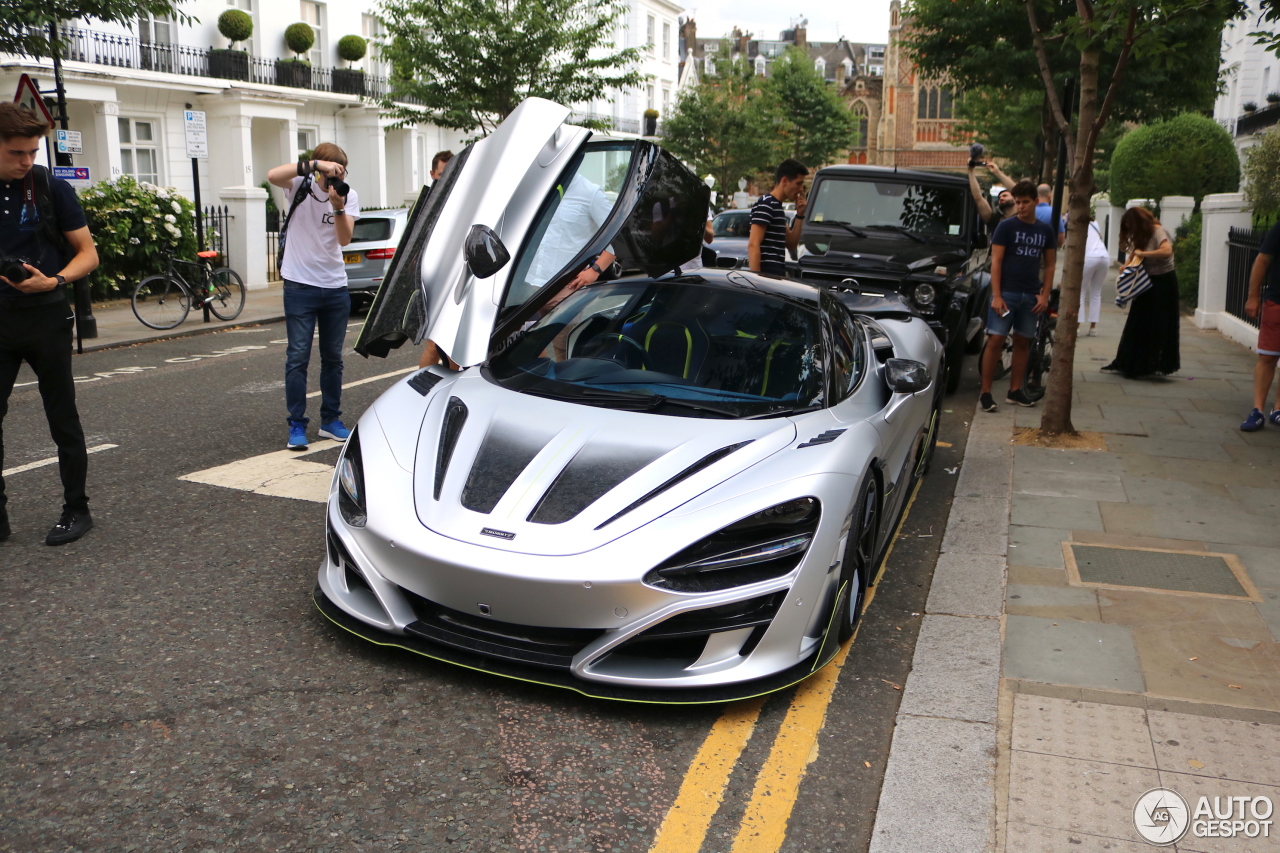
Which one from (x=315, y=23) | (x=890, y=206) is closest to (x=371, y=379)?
(x=890, y=206)

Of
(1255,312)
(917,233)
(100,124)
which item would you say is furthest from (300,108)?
(1255,312)

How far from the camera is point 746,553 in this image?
350 cm

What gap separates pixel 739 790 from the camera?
10.5 feet

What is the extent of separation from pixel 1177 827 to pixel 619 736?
5.22 ft

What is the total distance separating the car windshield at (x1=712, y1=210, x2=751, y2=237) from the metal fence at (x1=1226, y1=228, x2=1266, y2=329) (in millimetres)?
7657

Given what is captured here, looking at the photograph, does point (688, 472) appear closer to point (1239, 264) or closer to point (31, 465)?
point (31, 465)

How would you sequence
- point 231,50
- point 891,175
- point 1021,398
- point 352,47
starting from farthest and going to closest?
point 352,47 → point 231,50 → point 891,175 → point 1021,398

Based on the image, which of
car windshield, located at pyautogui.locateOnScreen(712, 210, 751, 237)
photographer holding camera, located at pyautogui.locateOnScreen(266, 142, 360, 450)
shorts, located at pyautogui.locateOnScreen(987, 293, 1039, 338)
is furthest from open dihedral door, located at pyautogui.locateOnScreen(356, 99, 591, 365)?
car windshield, located at pyautogui.locateOnScreen(712, 210, 751, 237)

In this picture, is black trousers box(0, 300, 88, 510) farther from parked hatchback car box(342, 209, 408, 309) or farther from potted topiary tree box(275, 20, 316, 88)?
potted topiary tree box(275, 20, 316, 88)

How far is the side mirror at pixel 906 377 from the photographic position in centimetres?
472

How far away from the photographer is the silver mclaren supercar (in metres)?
3.45

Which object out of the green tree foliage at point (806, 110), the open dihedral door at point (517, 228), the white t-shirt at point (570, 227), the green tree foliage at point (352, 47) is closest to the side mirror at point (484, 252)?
the open dihedral door at point (517, 228)

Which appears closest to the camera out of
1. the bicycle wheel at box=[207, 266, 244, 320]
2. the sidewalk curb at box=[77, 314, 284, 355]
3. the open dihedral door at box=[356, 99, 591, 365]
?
the open dihedral door at box=[356, 99, 591, 365]

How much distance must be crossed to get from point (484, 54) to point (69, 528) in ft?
67.8
